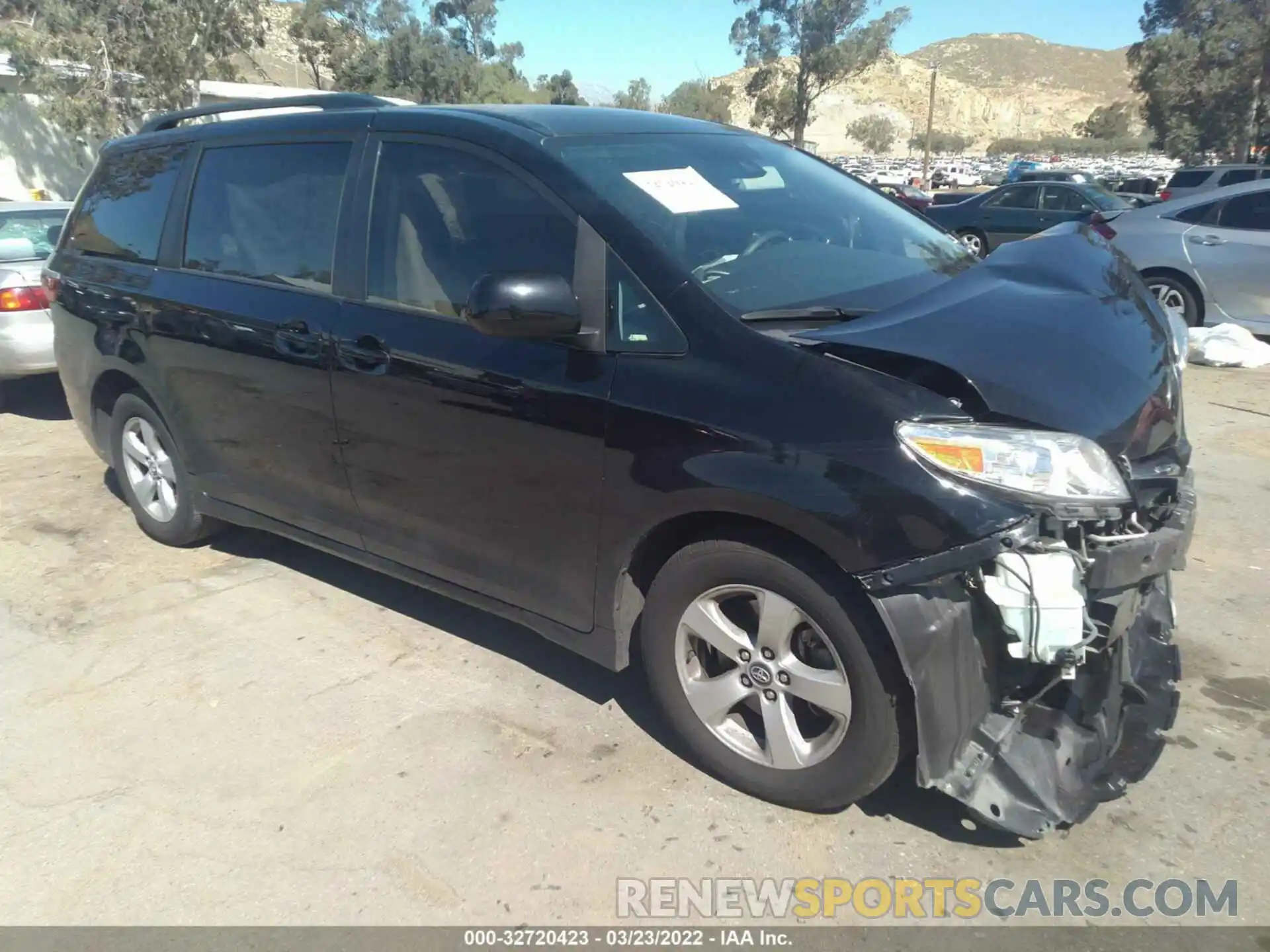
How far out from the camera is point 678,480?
274 cm

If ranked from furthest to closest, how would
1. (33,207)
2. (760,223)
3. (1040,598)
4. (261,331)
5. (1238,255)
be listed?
(1238,255), (33,207), (261,331), (760,223), (1040,598)

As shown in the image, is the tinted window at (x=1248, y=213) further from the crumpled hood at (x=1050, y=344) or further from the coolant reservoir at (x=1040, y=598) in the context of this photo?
the coolant reservoir at (x=1040, y=598)

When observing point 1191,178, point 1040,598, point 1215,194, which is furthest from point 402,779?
point 1191,178

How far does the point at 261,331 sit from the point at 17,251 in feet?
14.8

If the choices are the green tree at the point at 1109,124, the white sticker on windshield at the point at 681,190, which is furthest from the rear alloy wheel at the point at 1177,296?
the green tree at the point at 1109,124

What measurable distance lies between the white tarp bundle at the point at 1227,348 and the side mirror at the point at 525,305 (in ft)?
23.5

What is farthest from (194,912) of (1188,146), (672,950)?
(1188,146)

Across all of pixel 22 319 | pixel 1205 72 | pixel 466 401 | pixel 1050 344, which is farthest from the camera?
pixel 1205 72

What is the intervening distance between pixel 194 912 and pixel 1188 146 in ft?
133

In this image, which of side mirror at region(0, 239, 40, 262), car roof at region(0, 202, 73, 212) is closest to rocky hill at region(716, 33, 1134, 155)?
car roof at region(0, 202, 73, 212)

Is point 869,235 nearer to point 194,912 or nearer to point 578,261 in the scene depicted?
point 578,261

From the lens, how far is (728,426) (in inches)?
105

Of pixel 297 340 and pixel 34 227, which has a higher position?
pixel 34 227

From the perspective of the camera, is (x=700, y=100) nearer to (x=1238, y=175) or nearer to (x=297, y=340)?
(x=1238, y=175)
